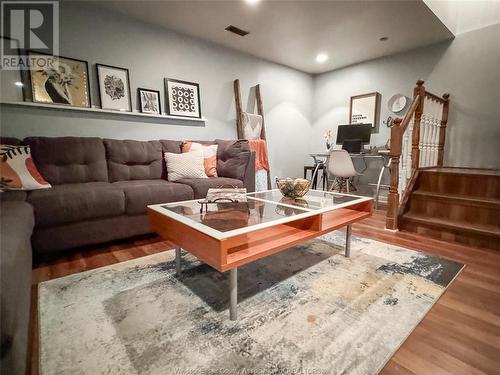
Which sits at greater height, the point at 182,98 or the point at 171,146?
the point at 182,98

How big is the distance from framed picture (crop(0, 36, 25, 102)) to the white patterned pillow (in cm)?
135

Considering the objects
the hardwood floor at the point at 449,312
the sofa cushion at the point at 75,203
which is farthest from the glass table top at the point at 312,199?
the sofa cushion at the point at 75,203

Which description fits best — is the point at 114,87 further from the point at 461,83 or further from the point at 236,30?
the point at 461,83

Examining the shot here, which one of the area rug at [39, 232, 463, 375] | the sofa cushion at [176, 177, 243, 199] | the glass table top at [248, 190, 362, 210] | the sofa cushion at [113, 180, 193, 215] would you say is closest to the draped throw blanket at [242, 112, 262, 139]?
A: the sofa cushion at [176, 177, 243, 199]

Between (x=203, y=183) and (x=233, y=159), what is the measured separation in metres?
0.57

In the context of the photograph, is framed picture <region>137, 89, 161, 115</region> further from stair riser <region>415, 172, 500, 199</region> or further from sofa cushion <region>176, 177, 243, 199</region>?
stair riser <region>415, 172, 500, 199</region>

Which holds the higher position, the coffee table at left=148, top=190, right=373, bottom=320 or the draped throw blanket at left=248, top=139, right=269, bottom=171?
the draped throw blanket at left=248, top=139, right=269, bottom=171

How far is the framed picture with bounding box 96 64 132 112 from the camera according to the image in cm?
267

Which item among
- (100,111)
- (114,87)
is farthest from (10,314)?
(114,87)

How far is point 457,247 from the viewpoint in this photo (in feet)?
7.08

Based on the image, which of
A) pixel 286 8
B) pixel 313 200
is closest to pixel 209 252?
pixel 313 200

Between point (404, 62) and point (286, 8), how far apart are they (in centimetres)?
222

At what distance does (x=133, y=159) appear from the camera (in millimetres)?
2574

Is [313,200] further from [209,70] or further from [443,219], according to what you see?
[209,70]
